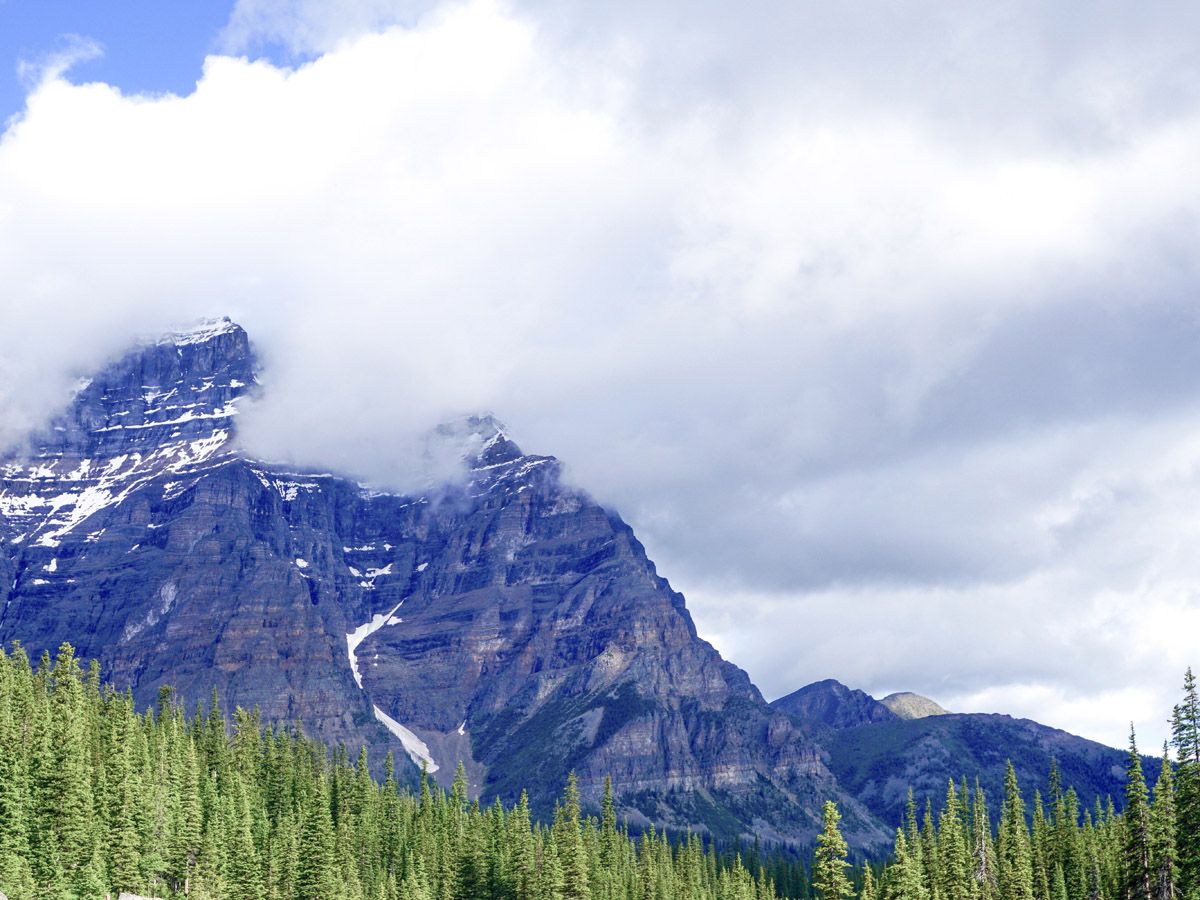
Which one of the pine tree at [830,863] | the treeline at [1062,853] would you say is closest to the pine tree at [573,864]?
the treeline at [1062,853]

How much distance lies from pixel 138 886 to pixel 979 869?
88.7m

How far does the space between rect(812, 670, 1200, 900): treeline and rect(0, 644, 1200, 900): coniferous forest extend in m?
0.21

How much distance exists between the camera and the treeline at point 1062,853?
4348 inches

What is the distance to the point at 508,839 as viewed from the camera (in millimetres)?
194875

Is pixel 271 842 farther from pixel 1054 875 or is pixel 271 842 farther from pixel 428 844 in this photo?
pixel 1054 875

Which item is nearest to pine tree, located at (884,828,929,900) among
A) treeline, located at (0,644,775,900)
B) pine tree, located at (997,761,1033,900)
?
pine tree, located at (997,761,1033,900)

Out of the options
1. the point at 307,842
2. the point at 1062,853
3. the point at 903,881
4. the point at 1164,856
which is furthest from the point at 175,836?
the point at 1062,853

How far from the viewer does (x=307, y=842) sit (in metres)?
166

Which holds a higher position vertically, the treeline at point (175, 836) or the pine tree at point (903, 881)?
the treeline at point (175, 836)

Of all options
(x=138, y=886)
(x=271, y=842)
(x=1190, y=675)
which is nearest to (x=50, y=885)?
(x=138, y=886)

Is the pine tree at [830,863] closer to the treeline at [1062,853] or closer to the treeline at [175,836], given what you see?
the treeline at [1062,853]

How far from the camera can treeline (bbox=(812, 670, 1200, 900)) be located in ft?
362

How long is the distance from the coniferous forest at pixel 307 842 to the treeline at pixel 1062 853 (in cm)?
21

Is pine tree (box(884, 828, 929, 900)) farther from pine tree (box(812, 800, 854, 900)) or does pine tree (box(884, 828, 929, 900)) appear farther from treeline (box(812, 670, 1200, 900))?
pine tree (box(812, 800, 854, 900))
